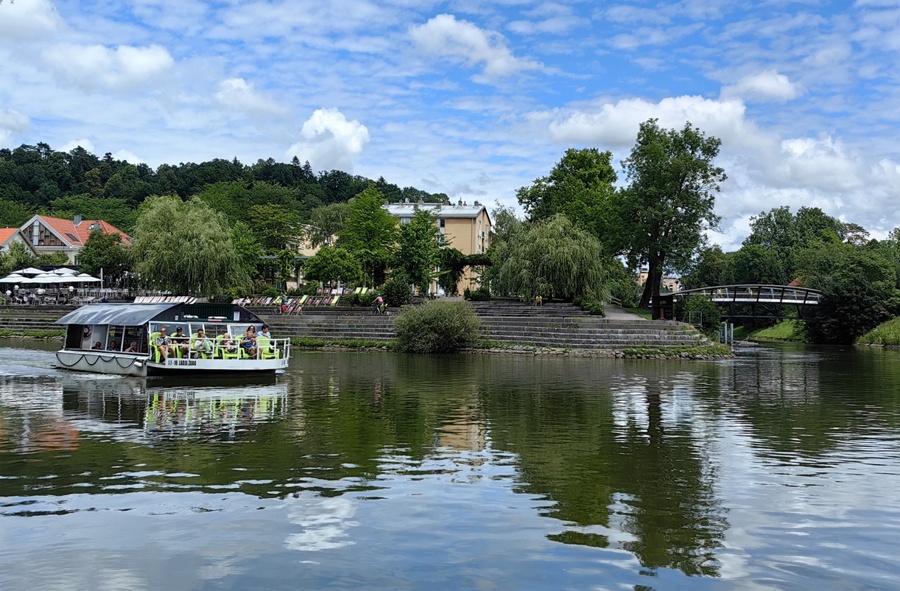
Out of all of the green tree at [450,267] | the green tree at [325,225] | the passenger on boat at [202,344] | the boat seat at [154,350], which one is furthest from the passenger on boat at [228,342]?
the green tree at [325,225]

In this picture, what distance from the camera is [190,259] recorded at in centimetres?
5572

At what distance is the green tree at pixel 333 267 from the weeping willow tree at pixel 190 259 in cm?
590

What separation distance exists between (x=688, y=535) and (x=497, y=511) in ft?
7.68

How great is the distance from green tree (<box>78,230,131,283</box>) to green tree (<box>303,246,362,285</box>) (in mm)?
18059

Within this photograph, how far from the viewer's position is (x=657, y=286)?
205ft

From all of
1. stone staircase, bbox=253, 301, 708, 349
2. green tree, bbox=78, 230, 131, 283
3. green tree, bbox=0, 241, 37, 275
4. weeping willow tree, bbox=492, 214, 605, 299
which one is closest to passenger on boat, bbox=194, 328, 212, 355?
stone staircase, bbox=253, 301, 708, 349

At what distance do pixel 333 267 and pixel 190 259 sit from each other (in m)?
11.3

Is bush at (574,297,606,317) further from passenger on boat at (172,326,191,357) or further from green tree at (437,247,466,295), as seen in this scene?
passenger on boat at (172,326,191,357)

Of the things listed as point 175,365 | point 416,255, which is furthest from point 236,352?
point 416,255

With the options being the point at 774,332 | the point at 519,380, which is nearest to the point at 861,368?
the point at 519,380

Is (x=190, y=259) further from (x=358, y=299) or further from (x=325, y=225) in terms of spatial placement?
Result: (x=325, y=225)

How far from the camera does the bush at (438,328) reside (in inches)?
1783

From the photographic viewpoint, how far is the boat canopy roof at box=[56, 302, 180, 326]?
28469mm

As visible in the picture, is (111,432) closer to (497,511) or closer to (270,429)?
(270,429)
